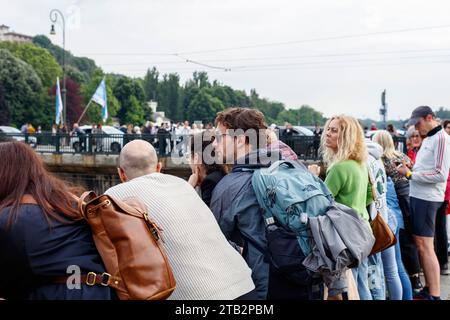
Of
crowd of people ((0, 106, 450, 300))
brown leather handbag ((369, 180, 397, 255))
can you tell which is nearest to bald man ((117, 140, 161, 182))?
crowd of people ((0, 106, 450, 300))

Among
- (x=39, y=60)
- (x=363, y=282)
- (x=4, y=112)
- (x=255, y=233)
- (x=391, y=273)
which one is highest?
(x=39, y=60)

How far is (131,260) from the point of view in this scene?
2477 millimetres

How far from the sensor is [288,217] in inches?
129

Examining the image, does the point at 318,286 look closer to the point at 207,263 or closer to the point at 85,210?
the point at 207,263

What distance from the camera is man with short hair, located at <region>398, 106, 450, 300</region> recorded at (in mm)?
5711

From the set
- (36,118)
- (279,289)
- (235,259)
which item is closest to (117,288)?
(235,259)

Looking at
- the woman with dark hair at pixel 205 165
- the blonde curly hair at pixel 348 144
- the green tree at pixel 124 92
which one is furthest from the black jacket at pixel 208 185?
the green tree at pixel 124 92

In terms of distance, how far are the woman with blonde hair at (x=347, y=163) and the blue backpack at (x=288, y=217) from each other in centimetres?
107

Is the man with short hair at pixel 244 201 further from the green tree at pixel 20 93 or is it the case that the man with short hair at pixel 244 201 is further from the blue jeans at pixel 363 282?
the green tree at pixel 20 93

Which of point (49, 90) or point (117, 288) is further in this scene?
point (49, 90)

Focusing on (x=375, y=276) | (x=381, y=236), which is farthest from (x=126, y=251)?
(x=375, y=276)

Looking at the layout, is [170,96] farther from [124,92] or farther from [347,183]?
[347,183]

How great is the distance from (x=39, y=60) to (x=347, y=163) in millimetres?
87520

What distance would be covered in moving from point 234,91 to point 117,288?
335ft
